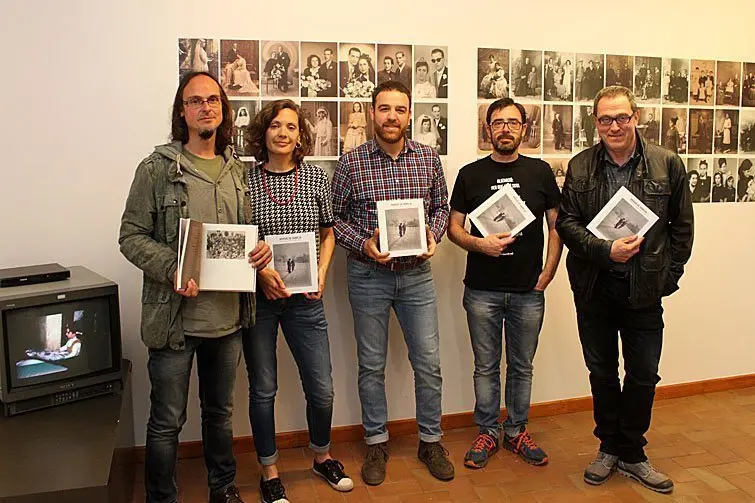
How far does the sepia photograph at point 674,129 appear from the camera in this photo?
14.1 ft

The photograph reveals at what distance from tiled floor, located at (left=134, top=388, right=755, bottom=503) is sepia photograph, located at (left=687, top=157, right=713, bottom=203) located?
1360 millimetres

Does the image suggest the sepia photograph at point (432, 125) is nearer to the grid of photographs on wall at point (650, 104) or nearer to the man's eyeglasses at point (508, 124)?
the grid of photographs on wall at point (650, 104)

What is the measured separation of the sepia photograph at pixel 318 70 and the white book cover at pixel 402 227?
2.65 feet

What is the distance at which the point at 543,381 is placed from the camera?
167 inches

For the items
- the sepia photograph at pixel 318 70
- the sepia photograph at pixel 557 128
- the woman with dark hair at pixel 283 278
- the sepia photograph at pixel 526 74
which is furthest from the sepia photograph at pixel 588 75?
the woman with dark hair at pixel 283 278

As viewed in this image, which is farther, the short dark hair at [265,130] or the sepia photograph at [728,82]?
the sepia photograph at [728,82]

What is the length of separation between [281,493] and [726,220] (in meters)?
3.28

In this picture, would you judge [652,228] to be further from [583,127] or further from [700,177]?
[700,177]

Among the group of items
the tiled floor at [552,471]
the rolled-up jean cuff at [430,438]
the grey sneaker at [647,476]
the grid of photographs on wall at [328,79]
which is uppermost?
the grid of photographs on wall at [328,79]

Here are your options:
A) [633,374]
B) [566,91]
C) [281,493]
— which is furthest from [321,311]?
[566,91]

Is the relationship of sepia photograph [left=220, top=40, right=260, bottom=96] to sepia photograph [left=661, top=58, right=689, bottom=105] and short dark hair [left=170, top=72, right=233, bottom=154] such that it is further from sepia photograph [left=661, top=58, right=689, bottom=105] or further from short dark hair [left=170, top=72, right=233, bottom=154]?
sepia photograph [left=661, top=58, right=689, bottom=105]

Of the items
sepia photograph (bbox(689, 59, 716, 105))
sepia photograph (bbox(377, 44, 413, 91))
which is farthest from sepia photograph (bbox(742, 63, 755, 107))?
sepia photograph (bbox(377, 44, 413, 91))

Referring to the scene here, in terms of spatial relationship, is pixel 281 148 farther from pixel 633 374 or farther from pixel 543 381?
pixel 543 381

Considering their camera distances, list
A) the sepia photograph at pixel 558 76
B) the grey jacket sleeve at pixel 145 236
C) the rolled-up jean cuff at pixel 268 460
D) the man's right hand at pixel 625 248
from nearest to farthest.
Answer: the grey jacket sleeve at pixel 145 236, the man's right hand at pixel 625 248, the rolled-up jean cuff at pixel 268 460, the sepia photograph at pixel 558 76
